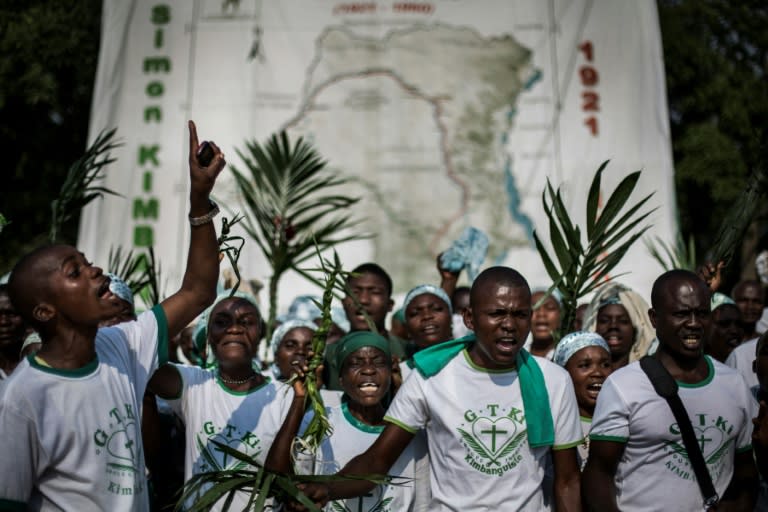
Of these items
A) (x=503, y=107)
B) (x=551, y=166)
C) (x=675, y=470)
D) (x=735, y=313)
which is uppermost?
(x=503, y=107)

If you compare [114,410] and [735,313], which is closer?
[114,410]

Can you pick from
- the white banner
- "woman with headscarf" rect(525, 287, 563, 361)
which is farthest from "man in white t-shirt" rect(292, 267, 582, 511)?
the white banner

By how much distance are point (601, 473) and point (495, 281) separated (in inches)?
32.6

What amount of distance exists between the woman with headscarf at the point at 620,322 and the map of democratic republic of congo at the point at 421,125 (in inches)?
204

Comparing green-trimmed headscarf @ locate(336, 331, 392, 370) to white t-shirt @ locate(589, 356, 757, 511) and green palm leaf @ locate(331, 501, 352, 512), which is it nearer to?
green palm leaf @ locate(331, 501, 352, 512)

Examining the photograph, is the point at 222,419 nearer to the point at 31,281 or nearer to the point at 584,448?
the point at 31,281

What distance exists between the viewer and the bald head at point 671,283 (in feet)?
11.2

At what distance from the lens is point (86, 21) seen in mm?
12953

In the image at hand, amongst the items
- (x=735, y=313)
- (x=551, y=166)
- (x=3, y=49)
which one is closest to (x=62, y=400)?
(x=735, y=313)

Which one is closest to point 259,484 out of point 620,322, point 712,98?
point 620,322

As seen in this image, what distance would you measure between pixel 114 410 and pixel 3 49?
11132mm

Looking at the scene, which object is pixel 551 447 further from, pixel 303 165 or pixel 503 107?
pixel 503 107

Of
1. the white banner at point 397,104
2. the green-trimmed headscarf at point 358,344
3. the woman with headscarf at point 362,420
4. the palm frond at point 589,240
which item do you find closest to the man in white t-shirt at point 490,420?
the woman with headscarf at point 362,420

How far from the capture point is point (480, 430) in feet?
10.2
